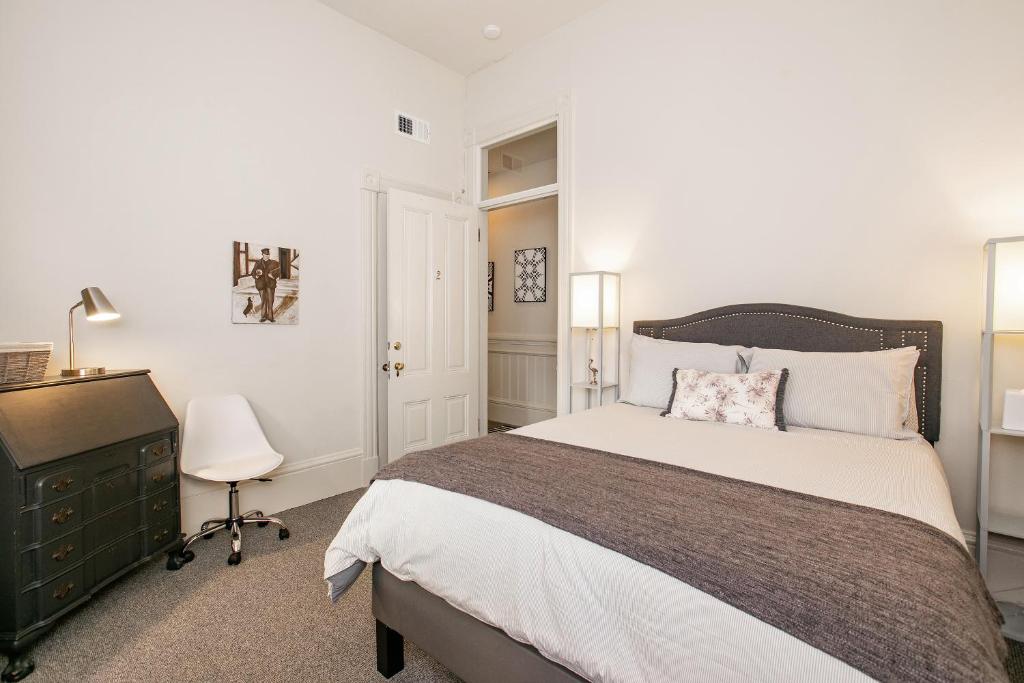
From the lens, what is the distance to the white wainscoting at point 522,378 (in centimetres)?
534

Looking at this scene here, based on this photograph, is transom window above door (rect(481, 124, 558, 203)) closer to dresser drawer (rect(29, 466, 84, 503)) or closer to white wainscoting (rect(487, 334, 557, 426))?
white wainscoting (rect(487, 334, 557, 426))

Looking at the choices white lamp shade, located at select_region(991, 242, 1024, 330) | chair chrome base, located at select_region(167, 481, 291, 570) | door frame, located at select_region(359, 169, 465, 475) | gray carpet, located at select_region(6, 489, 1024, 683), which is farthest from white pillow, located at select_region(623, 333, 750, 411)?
chair chrome base, located at select_region(167, 481, 291, 570)

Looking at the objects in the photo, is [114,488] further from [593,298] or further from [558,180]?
[558,180]

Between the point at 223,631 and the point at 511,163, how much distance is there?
4.79 m

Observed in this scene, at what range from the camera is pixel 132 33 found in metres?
2.63

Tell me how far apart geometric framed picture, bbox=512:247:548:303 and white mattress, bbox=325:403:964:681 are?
3.41 metres

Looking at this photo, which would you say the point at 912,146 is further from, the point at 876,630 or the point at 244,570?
the point at 244,570

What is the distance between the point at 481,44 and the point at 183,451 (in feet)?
11.7

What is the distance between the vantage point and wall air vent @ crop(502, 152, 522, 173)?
534 cm

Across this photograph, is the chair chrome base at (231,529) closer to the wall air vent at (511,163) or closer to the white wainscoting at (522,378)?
the white wainscoting at (522,378)

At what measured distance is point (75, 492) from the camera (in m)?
2.00

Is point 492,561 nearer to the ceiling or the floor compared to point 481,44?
nearer to the floor

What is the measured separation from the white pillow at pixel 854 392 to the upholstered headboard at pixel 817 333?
0.10 meters

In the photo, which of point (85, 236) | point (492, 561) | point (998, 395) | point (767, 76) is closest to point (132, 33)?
point (85, 236)
